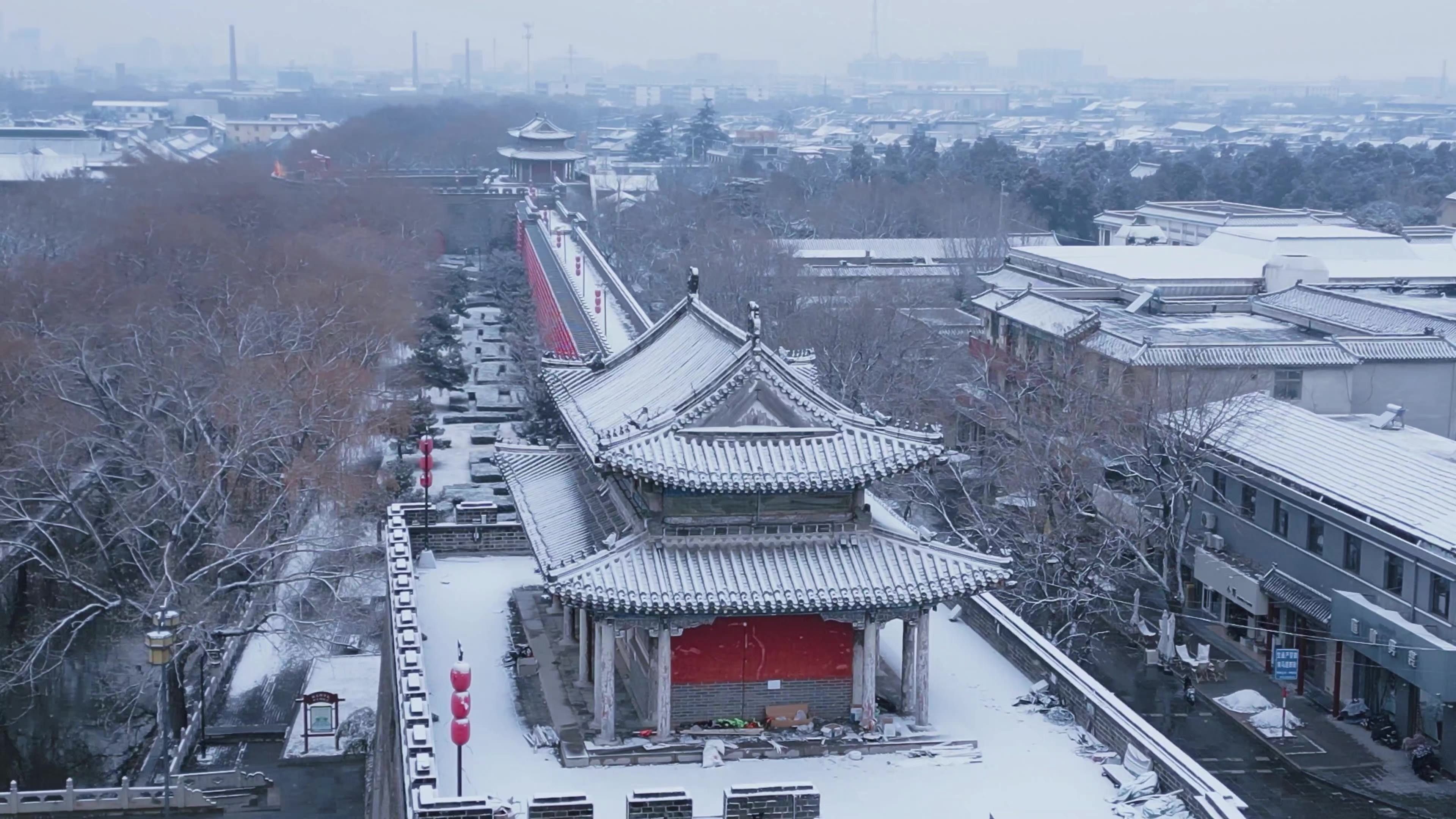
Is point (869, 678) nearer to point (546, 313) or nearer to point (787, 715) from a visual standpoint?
point (787, 715)

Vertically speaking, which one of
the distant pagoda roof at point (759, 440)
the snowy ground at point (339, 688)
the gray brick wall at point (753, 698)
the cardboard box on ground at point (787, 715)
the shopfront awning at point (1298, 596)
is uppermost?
the distant pagoda roof at point (759, 440)

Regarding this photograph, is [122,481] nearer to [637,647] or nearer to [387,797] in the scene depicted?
[387,797]

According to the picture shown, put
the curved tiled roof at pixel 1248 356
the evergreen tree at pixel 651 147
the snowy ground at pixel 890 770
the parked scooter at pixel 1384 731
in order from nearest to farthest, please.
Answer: the snowy ground at pixel 890 770, the parked scooter at pixel 1384 731, the curved tiled roof at pixel 1248 356, the evergreen tree at pixel 651 147

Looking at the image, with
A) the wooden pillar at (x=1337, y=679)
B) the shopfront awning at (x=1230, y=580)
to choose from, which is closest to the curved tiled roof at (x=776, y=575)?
the wooden pillar at (x=1337, y=679)

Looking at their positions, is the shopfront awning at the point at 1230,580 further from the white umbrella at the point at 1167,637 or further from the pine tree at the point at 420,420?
the pine tree at the point at 420,420

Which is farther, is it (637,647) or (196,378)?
(196,378)

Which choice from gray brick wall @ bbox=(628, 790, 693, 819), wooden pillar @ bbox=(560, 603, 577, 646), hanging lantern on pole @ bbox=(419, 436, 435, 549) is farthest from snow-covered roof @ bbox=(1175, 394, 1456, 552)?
gray brick wall @ bbox=(628, 790, 693, 819)

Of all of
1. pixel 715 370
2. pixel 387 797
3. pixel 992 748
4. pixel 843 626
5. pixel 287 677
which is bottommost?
pixel 287 677

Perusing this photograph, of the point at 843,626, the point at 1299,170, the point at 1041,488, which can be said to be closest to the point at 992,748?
the point at 843,626
